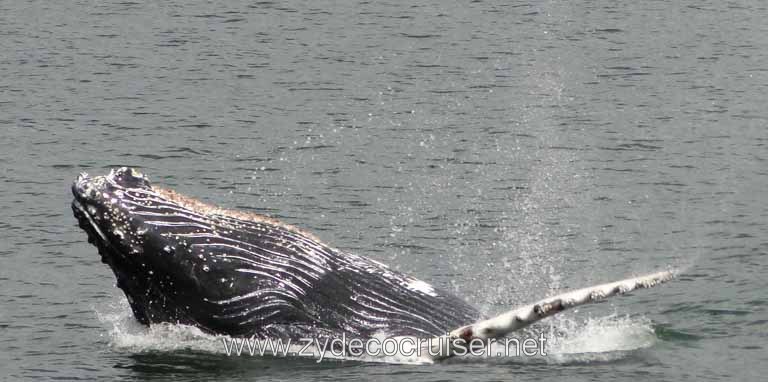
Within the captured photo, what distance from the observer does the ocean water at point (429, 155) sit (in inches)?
764

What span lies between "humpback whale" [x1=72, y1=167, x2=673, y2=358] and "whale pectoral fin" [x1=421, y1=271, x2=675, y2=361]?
61 mm

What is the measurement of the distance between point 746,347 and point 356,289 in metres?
5.10

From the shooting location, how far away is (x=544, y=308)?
15.3 metres

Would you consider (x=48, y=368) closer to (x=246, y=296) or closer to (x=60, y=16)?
(x=246, y=296)

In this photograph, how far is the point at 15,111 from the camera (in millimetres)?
35688

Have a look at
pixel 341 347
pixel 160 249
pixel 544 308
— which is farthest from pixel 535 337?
pixel 160 249

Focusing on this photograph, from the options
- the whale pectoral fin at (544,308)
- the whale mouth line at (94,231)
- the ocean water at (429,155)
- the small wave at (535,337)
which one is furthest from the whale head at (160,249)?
the whale pectoral fin at (544,308)

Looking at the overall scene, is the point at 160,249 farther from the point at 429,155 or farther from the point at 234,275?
the point at 429,155

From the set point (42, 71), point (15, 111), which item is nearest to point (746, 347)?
point (15, 111)

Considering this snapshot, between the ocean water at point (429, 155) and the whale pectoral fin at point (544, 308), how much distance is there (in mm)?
1491

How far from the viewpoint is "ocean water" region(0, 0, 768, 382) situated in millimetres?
19406

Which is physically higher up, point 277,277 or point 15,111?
point 277,277

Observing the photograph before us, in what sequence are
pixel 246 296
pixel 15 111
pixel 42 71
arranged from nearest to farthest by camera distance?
1. pixel 246 296
2. pixel 15 111
3. pixel 42 71

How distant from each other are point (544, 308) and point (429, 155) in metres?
16.3
